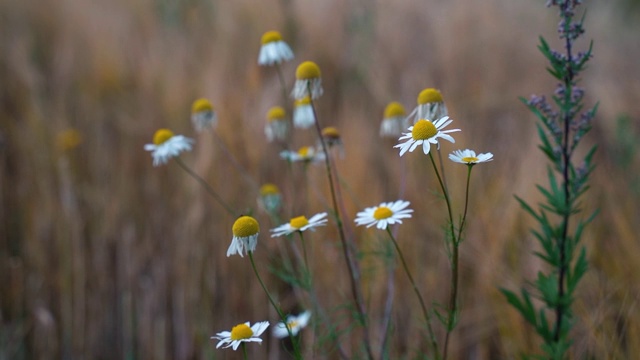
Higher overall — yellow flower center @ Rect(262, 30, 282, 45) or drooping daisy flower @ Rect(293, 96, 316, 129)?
yellow flower center @ Rect(262, 30, 282, 45)

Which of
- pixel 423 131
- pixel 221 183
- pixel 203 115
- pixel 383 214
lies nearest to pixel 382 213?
pixel 383 214

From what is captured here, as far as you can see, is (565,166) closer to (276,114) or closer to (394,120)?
(394,120)

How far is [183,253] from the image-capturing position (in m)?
1.70

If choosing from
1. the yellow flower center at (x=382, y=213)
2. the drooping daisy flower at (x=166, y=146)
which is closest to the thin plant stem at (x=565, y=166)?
the yellow flower center at (x=382, y=213)

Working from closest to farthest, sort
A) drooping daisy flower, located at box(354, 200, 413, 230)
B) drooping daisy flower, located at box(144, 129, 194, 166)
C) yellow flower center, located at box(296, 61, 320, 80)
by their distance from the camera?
drooping daisy flower, located at box(354, 200, 413, 230) → yellow flower center, located at box(296, 61, 320, 80) → drooping daisy flower, located at box(144, 129, 194, 166)

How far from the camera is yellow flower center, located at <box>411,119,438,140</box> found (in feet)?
2.59

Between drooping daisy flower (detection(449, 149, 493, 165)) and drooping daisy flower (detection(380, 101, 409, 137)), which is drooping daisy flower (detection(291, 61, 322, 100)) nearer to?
drooping daisy flower (detection(380, 101, 409, 137))

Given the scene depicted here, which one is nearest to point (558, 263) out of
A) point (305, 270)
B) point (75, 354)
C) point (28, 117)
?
point (305, 270)

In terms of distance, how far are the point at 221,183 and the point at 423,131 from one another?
1140 millimetres

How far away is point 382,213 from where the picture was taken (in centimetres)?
92

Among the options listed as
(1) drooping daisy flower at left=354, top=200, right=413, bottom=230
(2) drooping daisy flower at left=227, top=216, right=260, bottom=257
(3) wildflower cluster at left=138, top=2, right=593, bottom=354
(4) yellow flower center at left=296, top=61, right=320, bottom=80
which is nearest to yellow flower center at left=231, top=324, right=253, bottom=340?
(3) wildflower cluster at left=138, top=2, right=593, bottom=354

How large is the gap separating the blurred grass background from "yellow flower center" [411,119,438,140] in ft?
1.09

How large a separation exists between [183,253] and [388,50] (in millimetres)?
1537

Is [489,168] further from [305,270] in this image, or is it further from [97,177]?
[97,177]
